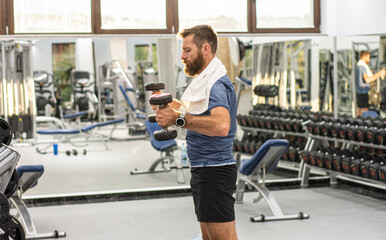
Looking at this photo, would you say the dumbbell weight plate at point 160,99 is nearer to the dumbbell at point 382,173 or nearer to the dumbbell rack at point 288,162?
the dumbbell at point 382,173

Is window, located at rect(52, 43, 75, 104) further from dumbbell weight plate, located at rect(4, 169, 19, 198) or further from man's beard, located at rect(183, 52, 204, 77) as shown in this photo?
man's beard, located at rect(183, 52, 204, 77)

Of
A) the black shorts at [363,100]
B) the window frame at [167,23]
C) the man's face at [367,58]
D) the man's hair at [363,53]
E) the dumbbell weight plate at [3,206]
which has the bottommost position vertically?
the dumbbell weight plate at [3,206]

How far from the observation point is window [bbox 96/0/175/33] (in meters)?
5.96

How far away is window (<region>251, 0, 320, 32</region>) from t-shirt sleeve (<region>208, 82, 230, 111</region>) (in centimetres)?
393

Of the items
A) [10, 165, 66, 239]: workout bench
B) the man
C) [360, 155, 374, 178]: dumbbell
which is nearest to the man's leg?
the man

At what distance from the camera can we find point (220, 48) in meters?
6.25

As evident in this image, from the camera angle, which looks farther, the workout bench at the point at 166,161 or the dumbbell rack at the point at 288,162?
the dumbbell rack at the point at 288,162

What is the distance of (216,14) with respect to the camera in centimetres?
624

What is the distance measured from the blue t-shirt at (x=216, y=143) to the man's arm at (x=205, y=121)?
0.06 metres

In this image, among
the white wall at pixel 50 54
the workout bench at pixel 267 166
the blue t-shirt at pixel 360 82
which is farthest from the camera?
the white wall at pixel 50 54

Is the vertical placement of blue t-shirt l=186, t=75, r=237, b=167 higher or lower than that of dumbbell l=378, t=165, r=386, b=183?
higher

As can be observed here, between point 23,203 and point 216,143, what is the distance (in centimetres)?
255

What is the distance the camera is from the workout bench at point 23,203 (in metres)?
4.44

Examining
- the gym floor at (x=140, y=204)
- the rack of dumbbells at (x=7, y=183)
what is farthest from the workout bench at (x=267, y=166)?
the rack of dumbbells at (x=7, y=183)
